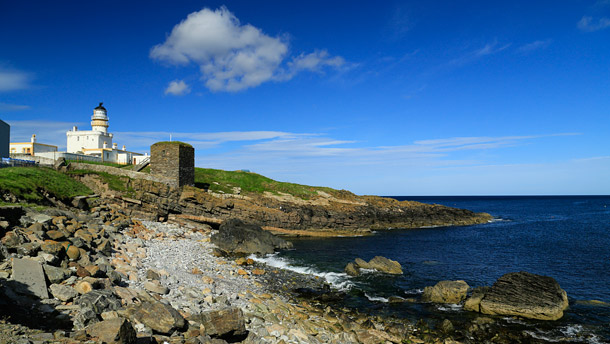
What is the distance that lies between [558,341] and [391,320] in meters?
7.07

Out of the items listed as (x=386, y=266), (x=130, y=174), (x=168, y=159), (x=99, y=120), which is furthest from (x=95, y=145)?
(x=386, y=266)

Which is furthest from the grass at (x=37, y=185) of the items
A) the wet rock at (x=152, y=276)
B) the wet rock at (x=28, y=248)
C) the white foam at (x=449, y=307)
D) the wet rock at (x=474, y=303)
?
the wet rock at (x=474, y=303)

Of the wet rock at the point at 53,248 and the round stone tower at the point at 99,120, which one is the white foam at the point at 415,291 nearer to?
the wet rock at the point at 53,248

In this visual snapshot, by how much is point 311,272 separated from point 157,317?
15740mm

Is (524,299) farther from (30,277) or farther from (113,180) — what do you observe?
(113,180)

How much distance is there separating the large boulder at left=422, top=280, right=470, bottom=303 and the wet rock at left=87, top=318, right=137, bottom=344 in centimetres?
1612

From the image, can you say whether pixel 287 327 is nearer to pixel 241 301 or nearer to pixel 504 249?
pixel 241 301

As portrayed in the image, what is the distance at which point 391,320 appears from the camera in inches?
627

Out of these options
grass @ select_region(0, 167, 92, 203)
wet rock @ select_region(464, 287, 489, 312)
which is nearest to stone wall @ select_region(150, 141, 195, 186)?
grass @ select_region(0, 167, 92, 203)

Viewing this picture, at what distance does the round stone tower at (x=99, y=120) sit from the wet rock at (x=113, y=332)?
70.2 m

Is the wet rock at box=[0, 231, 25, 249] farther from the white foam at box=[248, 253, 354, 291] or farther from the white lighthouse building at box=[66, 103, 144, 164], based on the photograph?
the white lighthouse building at box=[66, 103, 144, 164]

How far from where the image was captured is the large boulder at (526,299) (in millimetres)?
16297

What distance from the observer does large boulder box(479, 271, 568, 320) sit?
1630 cm

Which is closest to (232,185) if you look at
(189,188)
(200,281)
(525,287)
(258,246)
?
(189,188)
